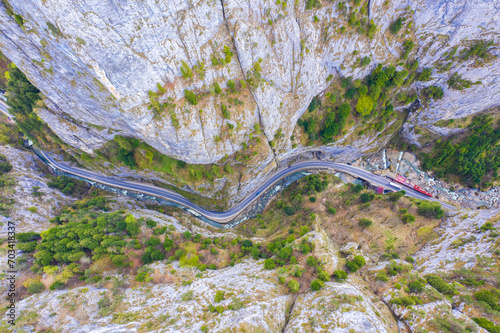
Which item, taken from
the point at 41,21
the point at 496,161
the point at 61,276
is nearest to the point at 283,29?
the point at 41,21

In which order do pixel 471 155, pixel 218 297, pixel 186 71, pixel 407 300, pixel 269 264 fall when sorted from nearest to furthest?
pixel 407 300 → pixel 218 297 → pixel 269 264 → pixel 186 71 → pixel 471 155

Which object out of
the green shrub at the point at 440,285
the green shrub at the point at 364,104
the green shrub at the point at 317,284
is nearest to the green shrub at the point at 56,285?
the green shrub at the point at 317,284

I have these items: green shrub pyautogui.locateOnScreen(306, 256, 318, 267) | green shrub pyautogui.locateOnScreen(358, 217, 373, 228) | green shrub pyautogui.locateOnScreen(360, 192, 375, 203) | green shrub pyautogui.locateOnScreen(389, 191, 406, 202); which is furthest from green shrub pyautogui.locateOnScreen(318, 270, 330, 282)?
green shrub pyautogui.locateOnScreen(389, 191, 406, 202)

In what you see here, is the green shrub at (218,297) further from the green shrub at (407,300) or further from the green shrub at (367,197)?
the green shrub at (367,197)

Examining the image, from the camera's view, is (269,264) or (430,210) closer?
(269,264)

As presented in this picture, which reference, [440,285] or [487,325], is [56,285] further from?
[487,325]

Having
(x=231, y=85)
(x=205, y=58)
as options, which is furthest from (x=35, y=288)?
(x=231, y=85)
